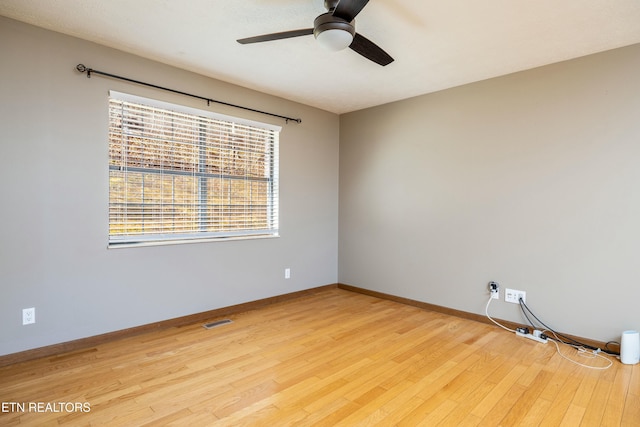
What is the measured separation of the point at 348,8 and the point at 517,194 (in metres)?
2.41

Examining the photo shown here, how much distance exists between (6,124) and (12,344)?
1.60 m

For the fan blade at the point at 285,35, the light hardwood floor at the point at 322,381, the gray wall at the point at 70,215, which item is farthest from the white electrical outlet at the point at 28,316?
the fan blade at the point at 285,35

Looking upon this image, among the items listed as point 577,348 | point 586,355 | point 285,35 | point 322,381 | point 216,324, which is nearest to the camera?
point 285,35

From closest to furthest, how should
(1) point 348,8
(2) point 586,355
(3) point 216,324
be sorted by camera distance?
(1) point 348,8, (2) point 586,355, (3) point 216,324

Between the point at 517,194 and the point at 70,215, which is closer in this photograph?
the point at 70,215

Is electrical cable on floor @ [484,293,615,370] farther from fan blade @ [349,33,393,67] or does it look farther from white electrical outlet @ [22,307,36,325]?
white electrical outlet @ [22,307,36,325]

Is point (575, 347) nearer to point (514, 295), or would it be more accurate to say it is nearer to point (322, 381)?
point (514, 295)

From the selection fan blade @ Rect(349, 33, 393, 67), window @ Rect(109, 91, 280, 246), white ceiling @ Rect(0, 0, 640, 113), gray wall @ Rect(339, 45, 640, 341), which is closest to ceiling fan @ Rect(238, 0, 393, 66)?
fan blade @ Rect(349, 33, 393, 67)

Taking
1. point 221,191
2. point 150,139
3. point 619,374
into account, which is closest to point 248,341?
point 221,191

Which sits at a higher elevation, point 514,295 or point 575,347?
point 514,295

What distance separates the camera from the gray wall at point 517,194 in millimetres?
2689

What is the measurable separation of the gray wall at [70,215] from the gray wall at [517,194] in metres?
2.02

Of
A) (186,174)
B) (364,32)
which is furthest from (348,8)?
(186,174)

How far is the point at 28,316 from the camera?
2494 millimetres
